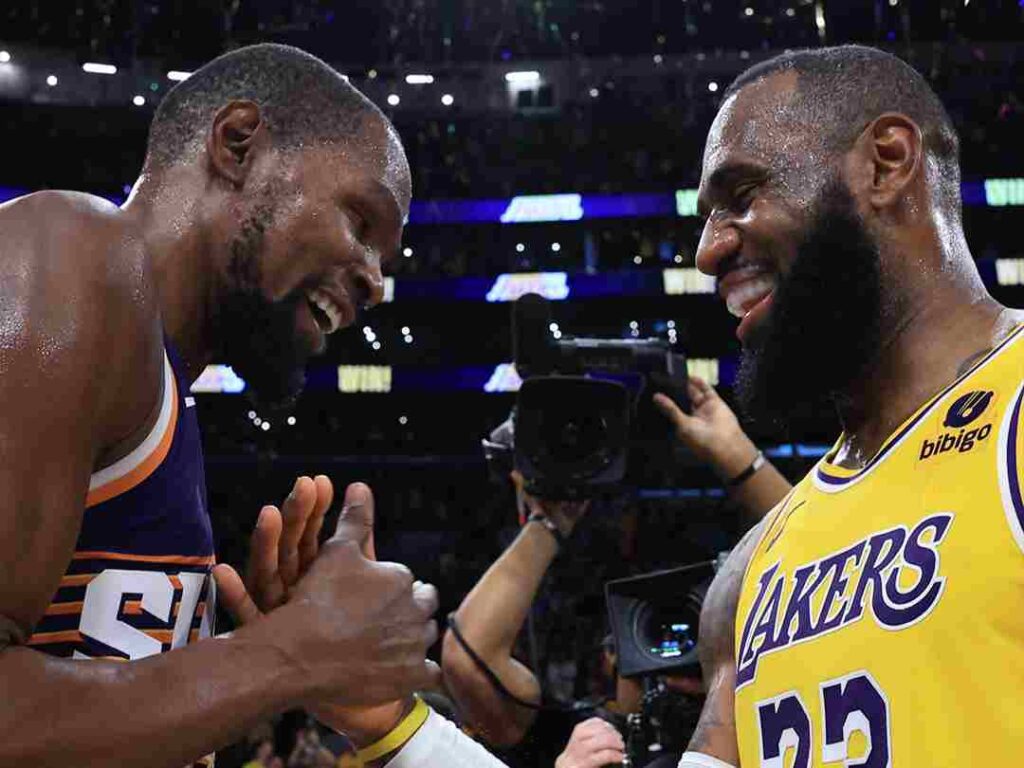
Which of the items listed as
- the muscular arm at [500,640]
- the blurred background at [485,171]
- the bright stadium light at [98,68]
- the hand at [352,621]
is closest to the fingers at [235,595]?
the hand at [352,621]

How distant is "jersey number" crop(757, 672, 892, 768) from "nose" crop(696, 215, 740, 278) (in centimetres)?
59

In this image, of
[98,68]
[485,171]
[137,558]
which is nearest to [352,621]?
[137,558]

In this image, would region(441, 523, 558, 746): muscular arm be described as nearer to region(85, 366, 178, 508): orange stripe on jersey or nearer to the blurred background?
region(85, 366, 178, 508): orange stripe on jersey

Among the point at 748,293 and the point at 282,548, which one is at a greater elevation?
the point at 748,293

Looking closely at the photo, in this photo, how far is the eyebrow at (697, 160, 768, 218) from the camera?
1.61m

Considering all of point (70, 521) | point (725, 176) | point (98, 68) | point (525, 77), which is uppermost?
point (98, 68)

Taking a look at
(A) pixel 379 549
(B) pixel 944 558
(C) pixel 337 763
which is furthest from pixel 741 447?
(A) pixel 379 549

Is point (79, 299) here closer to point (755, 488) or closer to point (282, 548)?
point (282, 548)

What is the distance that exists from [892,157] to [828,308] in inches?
8.8

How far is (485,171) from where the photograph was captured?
13.7 m

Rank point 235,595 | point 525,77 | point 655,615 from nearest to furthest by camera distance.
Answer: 1. point 235,595
2. point 655,615
3. point 525,77

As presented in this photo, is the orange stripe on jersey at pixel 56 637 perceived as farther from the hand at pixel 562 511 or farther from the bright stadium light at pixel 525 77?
the bright stadium light at pixel 525 77

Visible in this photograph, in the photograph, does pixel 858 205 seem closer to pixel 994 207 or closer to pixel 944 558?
pixel 944 558

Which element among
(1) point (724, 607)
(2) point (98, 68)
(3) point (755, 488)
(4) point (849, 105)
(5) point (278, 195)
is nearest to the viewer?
(5) point (278, 195)
